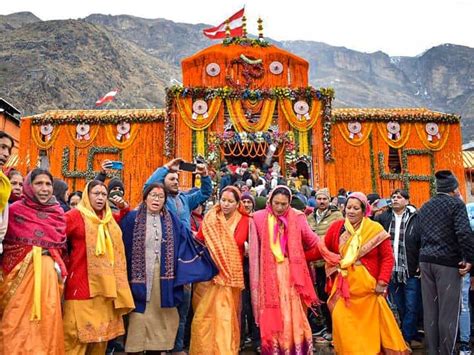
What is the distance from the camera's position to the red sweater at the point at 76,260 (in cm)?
341

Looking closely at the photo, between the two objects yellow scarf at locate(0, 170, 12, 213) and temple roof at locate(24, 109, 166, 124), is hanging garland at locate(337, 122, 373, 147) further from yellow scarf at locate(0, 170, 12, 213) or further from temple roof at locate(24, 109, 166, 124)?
yellow scarf at locate(0, 170, 12, 213)

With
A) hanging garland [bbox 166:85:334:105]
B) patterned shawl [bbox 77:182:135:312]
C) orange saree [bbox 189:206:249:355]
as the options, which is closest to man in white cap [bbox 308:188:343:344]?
orange saree [bbox 189:206:249:355]

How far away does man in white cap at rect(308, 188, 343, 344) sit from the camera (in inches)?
190

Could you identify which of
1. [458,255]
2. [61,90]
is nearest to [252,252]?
[458,255]

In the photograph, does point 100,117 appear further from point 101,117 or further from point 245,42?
point 245,42

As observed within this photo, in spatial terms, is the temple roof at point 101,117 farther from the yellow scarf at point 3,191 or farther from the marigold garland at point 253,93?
the yellow scarf at point 3,191

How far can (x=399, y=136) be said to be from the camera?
15766mm

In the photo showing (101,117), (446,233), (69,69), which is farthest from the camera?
(69,69)

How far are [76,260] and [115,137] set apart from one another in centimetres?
1283

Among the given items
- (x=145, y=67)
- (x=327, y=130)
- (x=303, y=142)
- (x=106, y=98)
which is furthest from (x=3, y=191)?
(x=145, y=67)

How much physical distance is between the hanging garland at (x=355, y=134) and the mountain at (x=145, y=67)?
28423 millimetres

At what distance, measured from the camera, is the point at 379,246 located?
13.0ft

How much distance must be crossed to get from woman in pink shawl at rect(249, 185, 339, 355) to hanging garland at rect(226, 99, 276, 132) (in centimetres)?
1074

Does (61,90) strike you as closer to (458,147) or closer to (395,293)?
(458,147)
